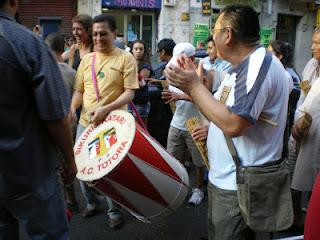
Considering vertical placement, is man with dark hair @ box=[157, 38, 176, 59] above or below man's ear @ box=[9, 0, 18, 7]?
below

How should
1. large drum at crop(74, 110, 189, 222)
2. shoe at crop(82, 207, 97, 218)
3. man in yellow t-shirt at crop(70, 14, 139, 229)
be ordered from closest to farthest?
large drum at crop(74, 110, 189, 222)
man in yellow t-shirt at crop(70, 14, 139, 229)
shoe at crop(82, 207, 97, 218)

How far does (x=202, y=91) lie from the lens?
6.51ft

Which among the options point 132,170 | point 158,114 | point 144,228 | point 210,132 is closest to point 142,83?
point 158,114

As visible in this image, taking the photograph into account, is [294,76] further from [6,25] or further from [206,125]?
[6,25]

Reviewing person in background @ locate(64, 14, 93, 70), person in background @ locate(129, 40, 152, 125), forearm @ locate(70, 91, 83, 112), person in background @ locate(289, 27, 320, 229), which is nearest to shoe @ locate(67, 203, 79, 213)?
forearm @ locate(70, 91, 83, 112)

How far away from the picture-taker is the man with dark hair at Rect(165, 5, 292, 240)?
193 cm

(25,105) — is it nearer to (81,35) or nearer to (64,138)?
(64,138)

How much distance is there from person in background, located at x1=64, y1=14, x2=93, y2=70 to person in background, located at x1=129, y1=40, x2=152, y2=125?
1.01 metres

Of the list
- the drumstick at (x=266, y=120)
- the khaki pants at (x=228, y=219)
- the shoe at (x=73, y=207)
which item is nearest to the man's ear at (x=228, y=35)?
the drumstick at (x=266, y=120)

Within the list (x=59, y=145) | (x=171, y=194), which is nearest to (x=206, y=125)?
(x=171, y=194)

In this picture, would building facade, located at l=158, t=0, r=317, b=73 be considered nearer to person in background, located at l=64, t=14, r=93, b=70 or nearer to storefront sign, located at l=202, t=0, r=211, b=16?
storefront sign, located at l=202, t=0, r=211, b=16

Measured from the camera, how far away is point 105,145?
9.34 ft

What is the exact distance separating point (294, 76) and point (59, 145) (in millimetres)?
3673

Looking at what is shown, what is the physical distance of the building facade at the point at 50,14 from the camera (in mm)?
11367
